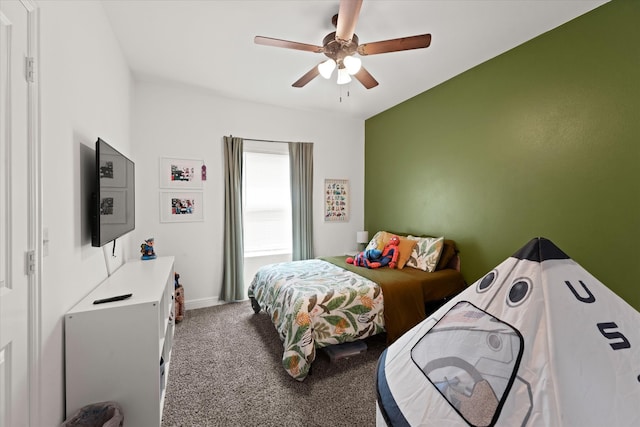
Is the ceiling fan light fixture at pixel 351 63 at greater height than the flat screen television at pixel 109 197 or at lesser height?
greater

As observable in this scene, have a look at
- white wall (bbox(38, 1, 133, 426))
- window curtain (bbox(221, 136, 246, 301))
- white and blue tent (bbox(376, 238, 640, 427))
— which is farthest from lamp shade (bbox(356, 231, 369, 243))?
white and blue tent (bbox(376, 238, 640, 427))

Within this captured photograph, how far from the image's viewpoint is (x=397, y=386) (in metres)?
0.62

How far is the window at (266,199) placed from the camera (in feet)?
12.7

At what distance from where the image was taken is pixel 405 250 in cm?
329

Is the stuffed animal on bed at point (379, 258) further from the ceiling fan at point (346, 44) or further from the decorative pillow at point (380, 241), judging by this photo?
the ceiling fan at point (346, 44)

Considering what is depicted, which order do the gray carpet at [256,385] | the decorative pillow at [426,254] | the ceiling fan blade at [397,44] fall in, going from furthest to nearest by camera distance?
the decorative pillow at [426,254]
the ceiling fan blade at [397,44]
the gray carpet at [256,385]

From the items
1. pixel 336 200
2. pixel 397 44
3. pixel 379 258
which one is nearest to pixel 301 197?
pixel 336 200

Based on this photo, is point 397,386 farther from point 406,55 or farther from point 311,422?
point 406,55

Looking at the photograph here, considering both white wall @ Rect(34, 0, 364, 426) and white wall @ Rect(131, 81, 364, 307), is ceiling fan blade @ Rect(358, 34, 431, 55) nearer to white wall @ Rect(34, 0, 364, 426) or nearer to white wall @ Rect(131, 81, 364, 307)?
white wall @ Rect(34, 0, 364, 426)

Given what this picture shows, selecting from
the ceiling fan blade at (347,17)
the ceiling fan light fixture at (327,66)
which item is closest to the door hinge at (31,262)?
the ceiling fan blade at (347,17)

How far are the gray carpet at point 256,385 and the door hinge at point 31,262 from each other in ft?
3.91

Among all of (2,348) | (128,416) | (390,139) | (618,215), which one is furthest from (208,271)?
(618,215)

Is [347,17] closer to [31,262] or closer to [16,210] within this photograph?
[16,210]

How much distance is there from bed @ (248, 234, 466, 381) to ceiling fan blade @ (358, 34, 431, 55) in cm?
194
